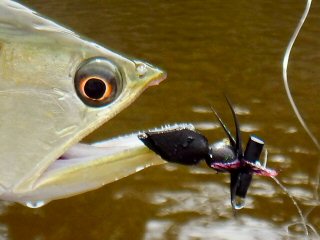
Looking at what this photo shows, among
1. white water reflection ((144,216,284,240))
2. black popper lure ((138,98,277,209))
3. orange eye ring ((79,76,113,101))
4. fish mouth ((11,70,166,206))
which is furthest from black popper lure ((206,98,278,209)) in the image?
white water reflection ((144,216,284,240))

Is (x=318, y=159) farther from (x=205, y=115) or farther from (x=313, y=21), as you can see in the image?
(x=313, y=21)

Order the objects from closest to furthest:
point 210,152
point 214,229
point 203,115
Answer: point 210,152 → point 214,229 → point 203,115

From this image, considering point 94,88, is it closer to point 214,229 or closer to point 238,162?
point 238,162

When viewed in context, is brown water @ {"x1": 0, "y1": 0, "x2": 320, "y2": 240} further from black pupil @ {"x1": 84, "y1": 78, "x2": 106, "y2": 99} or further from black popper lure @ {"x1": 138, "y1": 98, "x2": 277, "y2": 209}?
black pupil @ {"x1": 84, "y1": 78, "x2": 106, "y2": 99}

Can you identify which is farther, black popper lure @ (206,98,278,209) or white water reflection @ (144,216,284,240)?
white water reflection @ (144,216,284,240)

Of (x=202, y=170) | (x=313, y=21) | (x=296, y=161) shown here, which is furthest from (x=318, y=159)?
(x=313, y=21)

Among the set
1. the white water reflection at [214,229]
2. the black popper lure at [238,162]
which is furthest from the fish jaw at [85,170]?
the white water reflection at [214,229]

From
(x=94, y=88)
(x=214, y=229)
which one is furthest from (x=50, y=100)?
(x=214, y=229)

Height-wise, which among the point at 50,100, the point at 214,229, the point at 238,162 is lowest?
the point at 214,229
